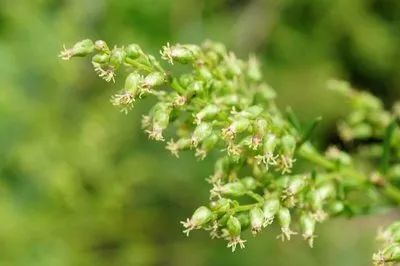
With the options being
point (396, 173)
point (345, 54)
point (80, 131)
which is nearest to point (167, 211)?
point (80, 131)

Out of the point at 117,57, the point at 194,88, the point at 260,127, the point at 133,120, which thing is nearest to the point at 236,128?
the point at 260,127

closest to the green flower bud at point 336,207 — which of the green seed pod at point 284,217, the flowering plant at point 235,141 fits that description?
the flowering plant at point 235,141

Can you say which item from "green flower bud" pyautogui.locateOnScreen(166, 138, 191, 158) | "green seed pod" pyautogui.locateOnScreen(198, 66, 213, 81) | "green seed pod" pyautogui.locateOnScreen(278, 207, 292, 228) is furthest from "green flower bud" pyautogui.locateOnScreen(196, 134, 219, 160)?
"green seed pod" pyautogui.locateOnScreen(278, 207, 292, 228)

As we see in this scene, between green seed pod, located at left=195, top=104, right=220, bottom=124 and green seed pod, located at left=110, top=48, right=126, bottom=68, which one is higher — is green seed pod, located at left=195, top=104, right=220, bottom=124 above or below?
below

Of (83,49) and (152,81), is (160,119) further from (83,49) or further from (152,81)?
(83,49)

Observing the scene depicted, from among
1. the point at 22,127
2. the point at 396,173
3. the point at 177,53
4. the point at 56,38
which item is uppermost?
the point at 56,38

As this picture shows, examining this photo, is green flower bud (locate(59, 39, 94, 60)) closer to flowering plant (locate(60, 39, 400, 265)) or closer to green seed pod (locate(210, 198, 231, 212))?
flowering plant (locate(60, 39, 400, 265))

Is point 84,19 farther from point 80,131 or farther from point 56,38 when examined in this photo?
point 80,131

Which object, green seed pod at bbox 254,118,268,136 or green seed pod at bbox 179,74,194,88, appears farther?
green seed pod at bbox 179,74,194,88
